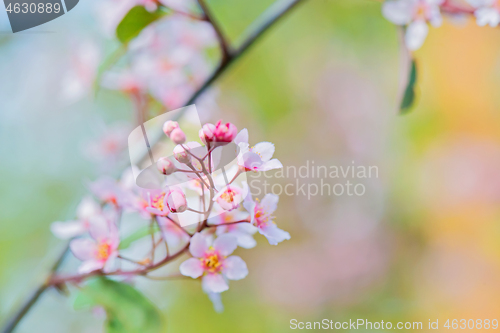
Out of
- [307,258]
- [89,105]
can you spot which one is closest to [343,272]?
[307,258]

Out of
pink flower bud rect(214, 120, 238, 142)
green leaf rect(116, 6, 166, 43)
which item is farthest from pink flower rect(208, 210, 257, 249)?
green leaf rect(116, 6, 166, 43)

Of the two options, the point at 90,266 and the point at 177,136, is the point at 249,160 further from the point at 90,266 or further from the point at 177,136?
the point at 90,266

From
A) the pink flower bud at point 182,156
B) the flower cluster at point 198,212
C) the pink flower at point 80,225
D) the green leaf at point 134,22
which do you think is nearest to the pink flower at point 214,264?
the flower cluster at point 198,212

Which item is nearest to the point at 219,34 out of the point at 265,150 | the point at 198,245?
the point at 265,150

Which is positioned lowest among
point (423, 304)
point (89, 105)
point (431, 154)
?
point (423, 304)

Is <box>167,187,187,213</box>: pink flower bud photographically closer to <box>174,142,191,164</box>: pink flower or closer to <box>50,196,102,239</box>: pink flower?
<box>174,142,191,164</box>: pink flower

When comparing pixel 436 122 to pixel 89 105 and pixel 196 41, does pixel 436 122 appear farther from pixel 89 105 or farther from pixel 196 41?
pixel 89 105

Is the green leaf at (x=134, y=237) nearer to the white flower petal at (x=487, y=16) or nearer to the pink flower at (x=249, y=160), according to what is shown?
the pink flower at (x=249, y=160)

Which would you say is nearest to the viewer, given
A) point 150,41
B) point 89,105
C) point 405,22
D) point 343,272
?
point 405,22
